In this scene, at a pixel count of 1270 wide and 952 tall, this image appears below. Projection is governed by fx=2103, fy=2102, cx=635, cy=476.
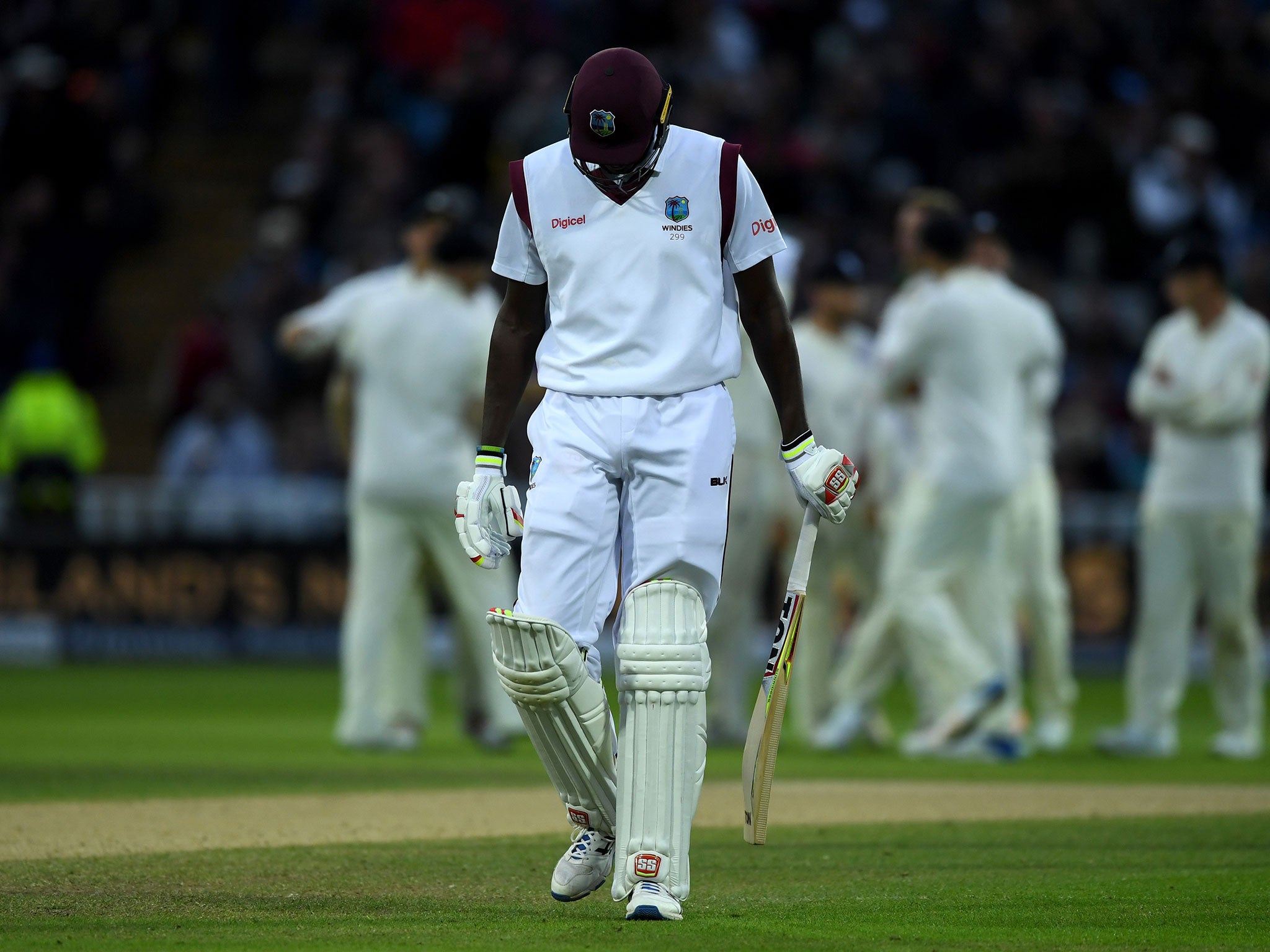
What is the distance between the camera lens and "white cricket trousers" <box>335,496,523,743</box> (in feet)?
35.5

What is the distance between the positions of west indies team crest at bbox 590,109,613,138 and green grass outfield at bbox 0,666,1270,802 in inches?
163

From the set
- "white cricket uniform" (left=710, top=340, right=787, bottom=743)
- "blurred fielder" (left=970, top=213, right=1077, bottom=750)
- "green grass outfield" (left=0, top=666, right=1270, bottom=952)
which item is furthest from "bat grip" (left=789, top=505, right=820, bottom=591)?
"blurred fielder" (left=970, top=213, right=1077, bottom=750)

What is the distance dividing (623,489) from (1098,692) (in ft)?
36.5

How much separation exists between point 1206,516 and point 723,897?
6152 millimetres

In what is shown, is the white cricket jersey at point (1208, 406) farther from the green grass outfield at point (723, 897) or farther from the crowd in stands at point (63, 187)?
the crowd in stands at point (63, 187)

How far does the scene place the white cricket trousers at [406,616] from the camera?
10.8 meters

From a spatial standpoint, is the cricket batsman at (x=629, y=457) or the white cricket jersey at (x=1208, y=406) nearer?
the cricket batsman at (x=629, y=457)

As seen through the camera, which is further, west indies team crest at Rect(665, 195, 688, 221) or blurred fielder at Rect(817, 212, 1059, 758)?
blurred fielder at Rect(817, 212, 1059, 758)

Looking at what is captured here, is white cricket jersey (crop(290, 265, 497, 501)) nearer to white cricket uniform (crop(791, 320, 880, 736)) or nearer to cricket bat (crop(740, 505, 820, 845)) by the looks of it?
white cricket uniform (crop(791, 320, 880, 736))

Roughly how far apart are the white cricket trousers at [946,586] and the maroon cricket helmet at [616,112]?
5734mm

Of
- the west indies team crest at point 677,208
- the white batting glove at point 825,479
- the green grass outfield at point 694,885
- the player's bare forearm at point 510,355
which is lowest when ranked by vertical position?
the green grass outfield at point 694,885

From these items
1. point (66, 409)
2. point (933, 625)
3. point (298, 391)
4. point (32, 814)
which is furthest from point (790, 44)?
point (32, 814)

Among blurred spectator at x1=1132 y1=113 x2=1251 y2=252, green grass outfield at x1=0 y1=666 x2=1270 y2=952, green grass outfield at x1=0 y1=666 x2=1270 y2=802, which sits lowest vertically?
green grass outfield at x1=0 y1=666 x2=1270 y2=802

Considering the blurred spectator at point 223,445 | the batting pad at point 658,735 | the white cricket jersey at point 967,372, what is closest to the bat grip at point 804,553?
the batting pad at point 658,735
